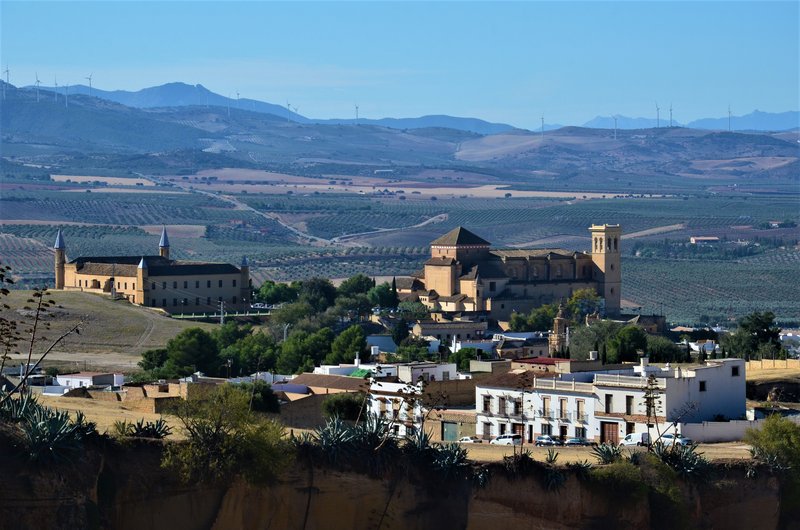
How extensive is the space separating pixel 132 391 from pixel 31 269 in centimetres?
11991

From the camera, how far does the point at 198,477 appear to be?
3375 centimetres

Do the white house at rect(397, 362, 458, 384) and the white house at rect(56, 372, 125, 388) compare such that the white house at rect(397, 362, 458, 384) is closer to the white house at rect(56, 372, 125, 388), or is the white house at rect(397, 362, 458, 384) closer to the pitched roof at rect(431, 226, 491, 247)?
the white house at rect(56, 372, 125, 388)

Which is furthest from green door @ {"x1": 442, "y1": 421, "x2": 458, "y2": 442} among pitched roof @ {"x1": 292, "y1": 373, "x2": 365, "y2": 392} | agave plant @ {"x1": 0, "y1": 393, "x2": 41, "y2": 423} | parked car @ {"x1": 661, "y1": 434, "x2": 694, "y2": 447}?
agave plant @ {"x1": 0, "y1": 393, "x2": 41, "y2": 423}

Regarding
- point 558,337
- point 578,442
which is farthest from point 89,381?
point 558,337

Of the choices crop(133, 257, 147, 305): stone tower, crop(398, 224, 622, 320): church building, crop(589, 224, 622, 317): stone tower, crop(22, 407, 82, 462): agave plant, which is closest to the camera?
crop(22, 407, 82, 462): agave plant

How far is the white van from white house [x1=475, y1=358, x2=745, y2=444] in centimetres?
25

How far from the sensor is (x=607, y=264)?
114 m

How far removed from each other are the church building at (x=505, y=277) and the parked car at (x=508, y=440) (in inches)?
2237

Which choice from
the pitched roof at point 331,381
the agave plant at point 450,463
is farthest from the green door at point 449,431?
the agave plant at point 450,463

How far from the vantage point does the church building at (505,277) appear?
10519cm

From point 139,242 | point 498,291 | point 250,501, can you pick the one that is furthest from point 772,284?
point 250,501

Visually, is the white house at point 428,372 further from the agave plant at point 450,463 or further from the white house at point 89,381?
the agave plant at point 450,463

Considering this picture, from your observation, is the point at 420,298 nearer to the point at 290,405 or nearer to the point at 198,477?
the point at 290,405

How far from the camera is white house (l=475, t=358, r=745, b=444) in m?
44.0
